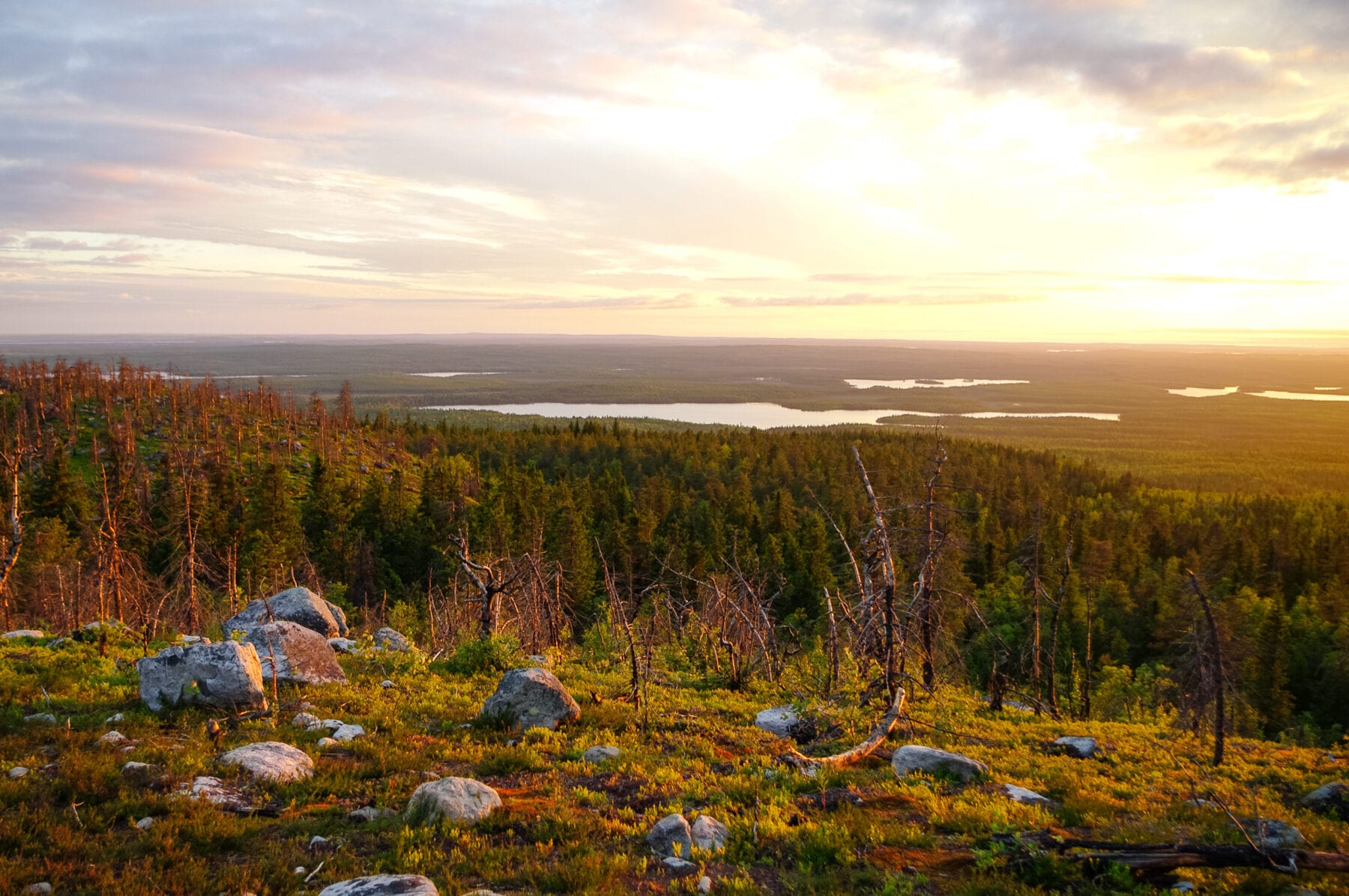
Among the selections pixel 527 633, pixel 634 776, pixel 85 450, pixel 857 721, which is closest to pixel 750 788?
pixel 634 776

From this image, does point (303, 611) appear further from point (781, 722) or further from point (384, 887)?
point (384, 887)

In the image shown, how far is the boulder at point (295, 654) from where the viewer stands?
14.6 meters

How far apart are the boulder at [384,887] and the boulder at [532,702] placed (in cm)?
614

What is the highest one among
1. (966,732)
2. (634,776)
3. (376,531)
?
(634,776)

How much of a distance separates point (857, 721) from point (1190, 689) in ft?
56.4

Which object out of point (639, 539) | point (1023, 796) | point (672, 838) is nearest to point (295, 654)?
point (672, 838)

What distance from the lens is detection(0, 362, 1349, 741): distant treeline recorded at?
131 ft

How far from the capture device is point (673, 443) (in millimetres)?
113938

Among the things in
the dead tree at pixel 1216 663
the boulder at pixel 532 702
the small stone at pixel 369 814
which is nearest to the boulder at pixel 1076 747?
the dead tree at pixel 1216 663

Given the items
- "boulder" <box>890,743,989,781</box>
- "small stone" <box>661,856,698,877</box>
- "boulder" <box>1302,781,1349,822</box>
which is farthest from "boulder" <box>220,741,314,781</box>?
"boulder" <box>1302,781,1349,822</box>

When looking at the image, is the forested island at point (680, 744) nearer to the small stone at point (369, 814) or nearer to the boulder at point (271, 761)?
the small stone at point (369, 814)

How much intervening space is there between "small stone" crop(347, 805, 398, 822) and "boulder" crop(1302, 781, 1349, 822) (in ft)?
47.4

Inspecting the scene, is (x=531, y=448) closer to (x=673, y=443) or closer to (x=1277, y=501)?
(x=673, y=443)

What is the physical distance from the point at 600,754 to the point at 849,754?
4.41m
